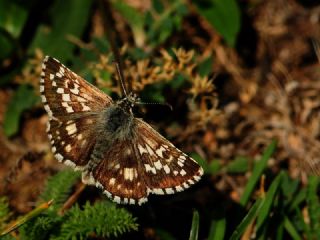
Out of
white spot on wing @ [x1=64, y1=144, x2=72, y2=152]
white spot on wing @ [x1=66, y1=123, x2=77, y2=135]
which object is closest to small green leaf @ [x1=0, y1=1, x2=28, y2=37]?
white spot on wing @ [x1=66, y1=123, x2=77, y2=135]

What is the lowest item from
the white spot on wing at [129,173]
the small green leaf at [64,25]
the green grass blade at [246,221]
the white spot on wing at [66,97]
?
the green grass blade at [246,221]

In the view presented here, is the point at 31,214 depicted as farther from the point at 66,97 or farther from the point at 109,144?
the point at 66,97

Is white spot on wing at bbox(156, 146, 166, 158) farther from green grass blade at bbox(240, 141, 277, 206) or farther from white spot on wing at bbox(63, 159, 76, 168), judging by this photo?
green grass blade at bbox(240, 141, 277, 206)

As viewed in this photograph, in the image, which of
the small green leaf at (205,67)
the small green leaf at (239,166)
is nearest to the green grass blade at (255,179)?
the small green leaf at (239,166)

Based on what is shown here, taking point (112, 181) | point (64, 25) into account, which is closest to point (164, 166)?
point (112, 181)

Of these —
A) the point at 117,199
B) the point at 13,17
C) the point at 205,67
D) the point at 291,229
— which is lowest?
the point at 291,229

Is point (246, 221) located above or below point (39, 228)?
below

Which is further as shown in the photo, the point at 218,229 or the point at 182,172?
the point at 218,229

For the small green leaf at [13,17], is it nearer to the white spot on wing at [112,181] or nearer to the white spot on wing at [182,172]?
the white spot on wing at [112,181]
